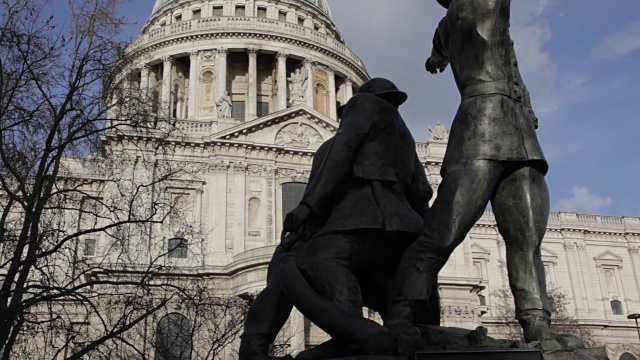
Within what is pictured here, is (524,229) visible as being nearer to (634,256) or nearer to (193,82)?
(193,82)

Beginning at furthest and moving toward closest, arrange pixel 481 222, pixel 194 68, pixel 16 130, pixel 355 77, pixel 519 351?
pixel 355 77 < pixel 194 68 < pixel 481 222 < pixel 16 130 < pixel 519 351

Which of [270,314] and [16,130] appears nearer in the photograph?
[270,314]

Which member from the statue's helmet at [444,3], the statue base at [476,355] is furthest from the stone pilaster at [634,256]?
the statue base at [476,355]

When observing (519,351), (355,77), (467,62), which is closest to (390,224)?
(519,351)

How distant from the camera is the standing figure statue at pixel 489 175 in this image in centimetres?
389

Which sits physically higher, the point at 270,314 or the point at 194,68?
the point at 194,68

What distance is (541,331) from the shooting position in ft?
12.9

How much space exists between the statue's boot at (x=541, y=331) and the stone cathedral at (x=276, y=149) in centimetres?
2558

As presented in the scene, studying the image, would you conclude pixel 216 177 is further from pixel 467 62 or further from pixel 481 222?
pixel 467 62

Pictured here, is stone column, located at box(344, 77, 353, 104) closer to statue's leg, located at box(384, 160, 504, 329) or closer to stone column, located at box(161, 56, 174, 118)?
stone column, located at box(161, 56, 174, 118)

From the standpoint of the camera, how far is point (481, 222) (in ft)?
155

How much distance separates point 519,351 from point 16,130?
43.1 ft

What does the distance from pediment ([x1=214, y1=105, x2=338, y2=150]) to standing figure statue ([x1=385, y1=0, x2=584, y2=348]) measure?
29.8 m

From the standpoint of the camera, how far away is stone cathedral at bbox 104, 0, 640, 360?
32875 millimetres
